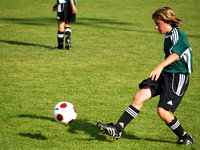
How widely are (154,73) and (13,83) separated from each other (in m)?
3.59

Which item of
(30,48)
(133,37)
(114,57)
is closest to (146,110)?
(114,57)

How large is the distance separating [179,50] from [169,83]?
42 cm

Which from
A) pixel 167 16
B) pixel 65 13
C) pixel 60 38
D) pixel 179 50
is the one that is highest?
pixel 167 16

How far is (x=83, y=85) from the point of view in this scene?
6.47 m

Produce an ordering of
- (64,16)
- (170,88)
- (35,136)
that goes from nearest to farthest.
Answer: (170,88), (35,136), (64,16)

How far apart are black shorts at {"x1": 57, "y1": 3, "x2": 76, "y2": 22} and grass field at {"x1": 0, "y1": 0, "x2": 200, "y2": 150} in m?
0.95

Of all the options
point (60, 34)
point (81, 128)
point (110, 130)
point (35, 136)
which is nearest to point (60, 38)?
point (60, 34)

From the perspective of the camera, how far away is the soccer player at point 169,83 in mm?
3936

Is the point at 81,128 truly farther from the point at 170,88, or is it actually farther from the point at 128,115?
the point at 170,88

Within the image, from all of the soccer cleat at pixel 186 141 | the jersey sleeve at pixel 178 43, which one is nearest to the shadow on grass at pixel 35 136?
the soccer cleat at pixel 186 141

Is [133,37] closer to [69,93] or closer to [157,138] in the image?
[69,93]

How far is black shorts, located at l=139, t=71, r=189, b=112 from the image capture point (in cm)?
394

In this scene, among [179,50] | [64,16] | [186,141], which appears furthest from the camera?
[64,16]

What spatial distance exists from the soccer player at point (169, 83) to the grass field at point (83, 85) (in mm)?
252
